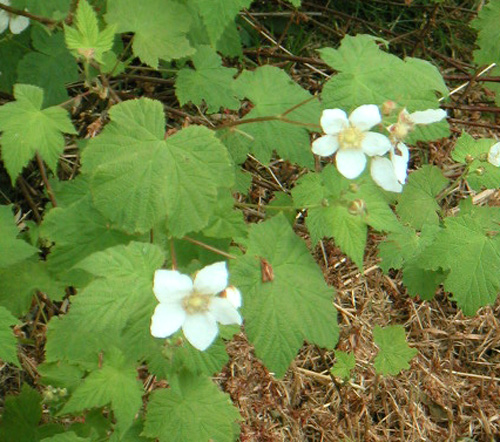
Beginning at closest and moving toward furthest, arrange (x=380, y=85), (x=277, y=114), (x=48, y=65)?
(x=380, y=85), (x=277, y=114), (x=48, y=65)

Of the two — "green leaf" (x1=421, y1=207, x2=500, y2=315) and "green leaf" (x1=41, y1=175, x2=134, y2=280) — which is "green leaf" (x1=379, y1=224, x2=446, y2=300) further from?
"green leaf" (x1=41, y1=175, x2=134, y2=280)

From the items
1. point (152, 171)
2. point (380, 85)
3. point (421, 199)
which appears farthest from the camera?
point (421, 199)

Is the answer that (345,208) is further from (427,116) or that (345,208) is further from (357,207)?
(427,116)

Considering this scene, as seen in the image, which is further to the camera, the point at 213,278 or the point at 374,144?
the point at 374,144

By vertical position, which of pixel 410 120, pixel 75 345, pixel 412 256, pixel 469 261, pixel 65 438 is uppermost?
pixel 410 120

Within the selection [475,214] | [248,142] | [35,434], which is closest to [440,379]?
[475,214]

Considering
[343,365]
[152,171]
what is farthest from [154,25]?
[343,365]

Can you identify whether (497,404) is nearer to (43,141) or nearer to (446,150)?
(446,150)

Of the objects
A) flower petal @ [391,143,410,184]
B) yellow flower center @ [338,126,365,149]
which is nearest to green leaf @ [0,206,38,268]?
yellow flower center @ [338,126,365,149]
